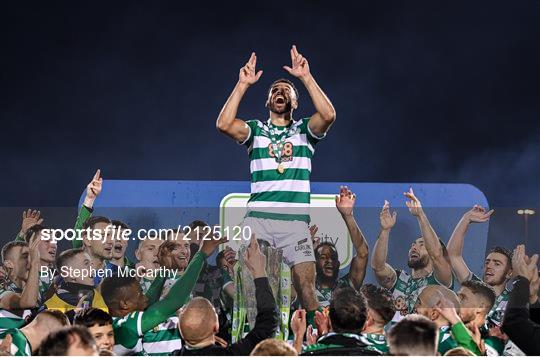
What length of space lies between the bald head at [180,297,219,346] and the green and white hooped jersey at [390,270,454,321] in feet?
5.47

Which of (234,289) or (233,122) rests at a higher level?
(233,122)

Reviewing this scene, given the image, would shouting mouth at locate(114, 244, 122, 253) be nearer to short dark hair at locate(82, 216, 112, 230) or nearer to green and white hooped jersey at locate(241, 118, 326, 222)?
short dark hair at locate(82, 216, 112, 230)

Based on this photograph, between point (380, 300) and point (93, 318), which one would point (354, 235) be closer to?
point (380, 300)

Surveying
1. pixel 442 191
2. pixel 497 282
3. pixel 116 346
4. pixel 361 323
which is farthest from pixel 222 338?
pixel 442 191

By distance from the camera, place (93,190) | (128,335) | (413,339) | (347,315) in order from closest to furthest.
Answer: (413,339)
(347,315)
(128,335)
(93,190)

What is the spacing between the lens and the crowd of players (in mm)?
6746

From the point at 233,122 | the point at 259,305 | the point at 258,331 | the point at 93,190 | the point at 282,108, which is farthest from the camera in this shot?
the point at 93,190

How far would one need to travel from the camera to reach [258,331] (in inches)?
257

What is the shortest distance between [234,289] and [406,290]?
1.40 metres

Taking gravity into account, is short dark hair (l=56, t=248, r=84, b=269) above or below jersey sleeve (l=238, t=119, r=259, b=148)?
below

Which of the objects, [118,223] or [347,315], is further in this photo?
[118,223]

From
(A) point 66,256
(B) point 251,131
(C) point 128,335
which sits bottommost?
(C) point 128,335

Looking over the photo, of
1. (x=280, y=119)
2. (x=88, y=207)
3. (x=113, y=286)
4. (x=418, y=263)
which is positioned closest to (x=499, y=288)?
A: (x=418, y=263)

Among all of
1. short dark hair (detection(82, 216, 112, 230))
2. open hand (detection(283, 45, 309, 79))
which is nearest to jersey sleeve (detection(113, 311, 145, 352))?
short dark hair (detection(82, 216, 112, 230))
